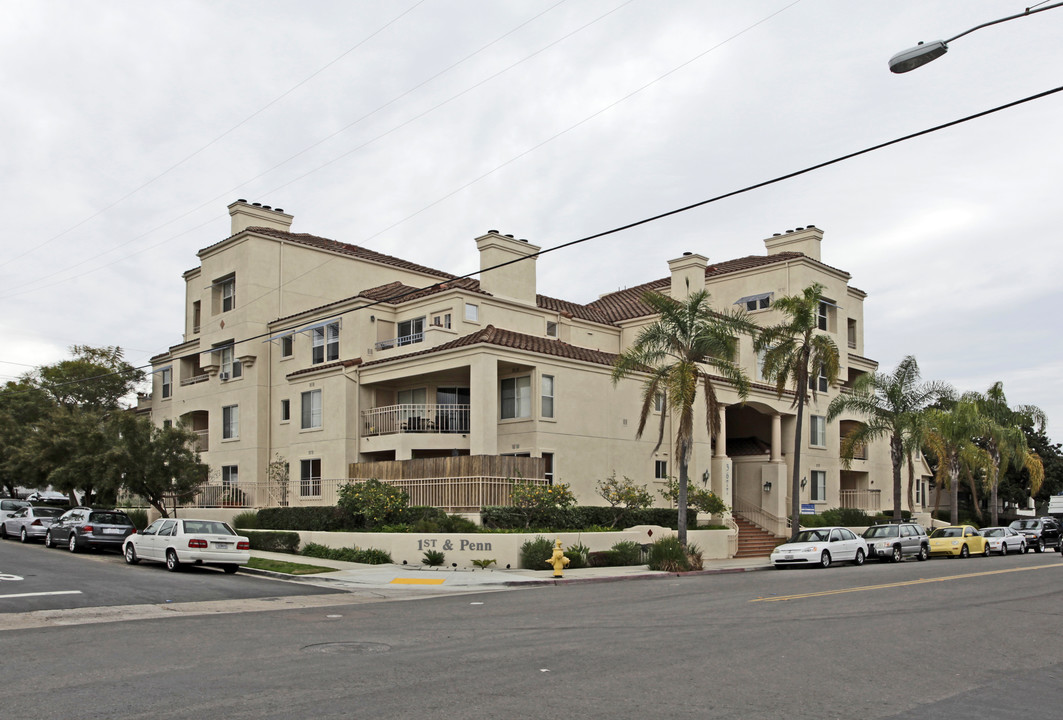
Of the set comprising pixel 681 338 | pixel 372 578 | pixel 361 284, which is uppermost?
pixel 361 284

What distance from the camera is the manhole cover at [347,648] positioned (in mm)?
11391

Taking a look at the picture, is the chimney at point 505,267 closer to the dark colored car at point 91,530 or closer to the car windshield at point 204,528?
the car windshield at point 204,528

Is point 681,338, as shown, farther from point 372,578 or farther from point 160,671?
point 160,671

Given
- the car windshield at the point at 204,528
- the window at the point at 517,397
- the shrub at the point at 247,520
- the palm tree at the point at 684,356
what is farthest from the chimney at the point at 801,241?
the car windshield at the point at 204,528

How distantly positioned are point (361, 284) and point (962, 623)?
31328 millimetres

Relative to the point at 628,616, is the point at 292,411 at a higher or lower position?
higher

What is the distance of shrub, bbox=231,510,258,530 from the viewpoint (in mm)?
34344

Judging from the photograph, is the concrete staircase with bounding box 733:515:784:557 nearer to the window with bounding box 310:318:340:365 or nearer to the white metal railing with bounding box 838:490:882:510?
the white metal railing with bounding box 838:490:882:510

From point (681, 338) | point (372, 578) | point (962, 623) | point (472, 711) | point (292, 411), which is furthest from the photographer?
point (292, 411)

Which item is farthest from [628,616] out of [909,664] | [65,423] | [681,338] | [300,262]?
[65,423]

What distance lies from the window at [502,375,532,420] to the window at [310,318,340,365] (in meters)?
8.01

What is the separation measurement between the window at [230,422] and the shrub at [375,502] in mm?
12838

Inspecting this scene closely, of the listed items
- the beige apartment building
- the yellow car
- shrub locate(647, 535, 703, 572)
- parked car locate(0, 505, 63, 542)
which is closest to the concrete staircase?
the beige apartment building

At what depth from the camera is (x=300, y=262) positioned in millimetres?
40031
